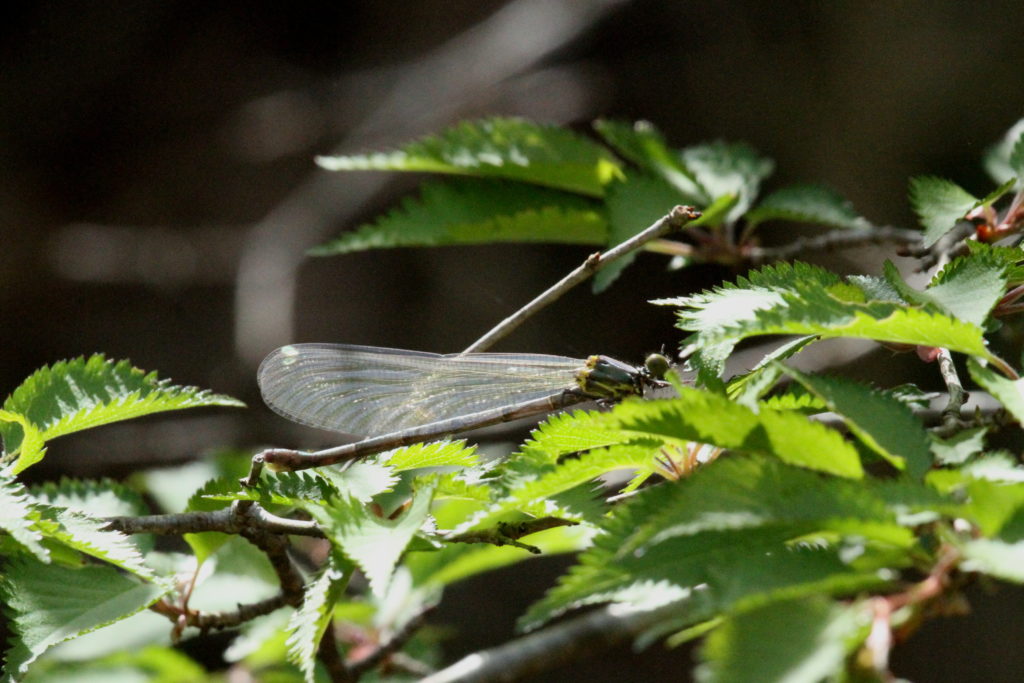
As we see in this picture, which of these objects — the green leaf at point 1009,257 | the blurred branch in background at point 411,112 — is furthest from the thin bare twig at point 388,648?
the blurred branch in background at point 411,112

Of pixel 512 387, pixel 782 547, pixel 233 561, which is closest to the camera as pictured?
pixel 782 547

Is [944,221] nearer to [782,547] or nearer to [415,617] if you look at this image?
[782,547]

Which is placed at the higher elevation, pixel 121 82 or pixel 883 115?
pixel 121 82

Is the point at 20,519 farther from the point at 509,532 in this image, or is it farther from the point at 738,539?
the point at 738,539

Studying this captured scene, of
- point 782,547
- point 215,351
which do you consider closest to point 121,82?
point 215,351

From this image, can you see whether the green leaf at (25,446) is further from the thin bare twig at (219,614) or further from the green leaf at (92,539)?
the thin bare twig at (219,614)

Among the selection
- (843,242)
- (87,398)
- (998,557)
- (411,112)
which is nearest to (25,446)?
(87,398)

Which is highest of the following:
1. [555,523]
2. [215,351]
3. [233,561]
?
[555,523]
